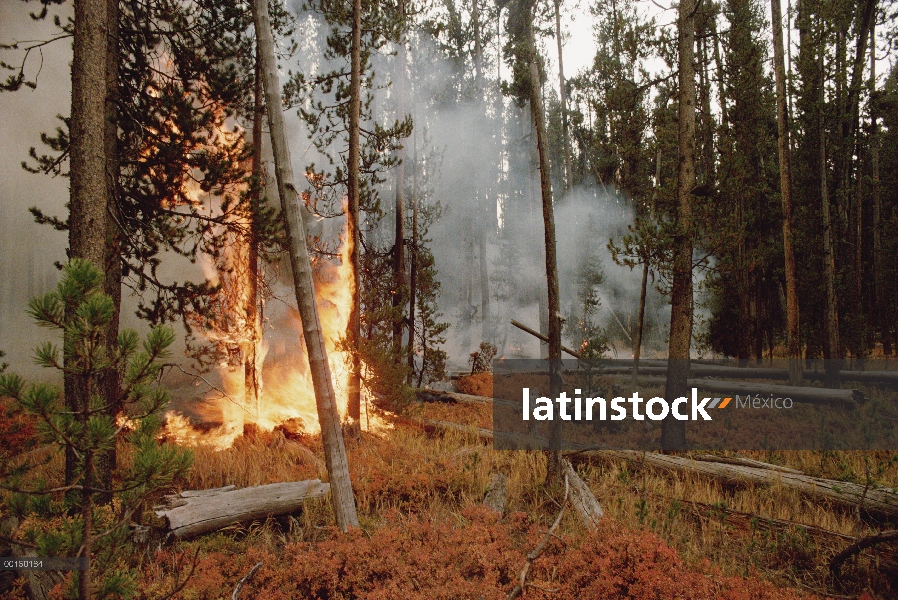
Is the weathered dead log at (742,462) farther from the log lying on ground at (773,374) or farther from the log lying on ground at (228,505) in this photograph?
the log lying on ground at (773,374)

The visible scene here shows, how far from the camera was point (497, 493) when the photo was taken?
20.2ft

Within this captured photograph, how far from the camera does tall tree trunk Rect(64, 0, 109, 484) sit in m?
4.61

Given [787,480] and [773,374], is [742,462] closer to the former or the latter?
[787,480]

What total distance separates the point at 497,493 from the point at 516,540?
1175 mm

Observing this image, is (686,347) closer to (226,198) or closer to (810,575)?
(810,575)

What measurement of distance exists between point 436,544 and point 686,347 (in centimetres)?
568

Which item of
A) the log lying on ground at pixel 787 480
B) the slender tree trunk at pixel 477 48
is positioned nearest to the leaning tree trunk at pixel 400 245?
the log lying on ground at pixel 787 480

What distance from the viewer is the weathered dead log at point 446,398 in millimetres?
13742

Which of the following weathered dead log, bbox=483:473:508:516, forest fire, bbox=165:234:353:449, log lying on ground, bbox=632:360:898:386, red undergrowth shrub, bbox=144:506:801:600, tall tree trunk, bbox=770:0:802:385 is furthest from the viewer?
log lying on ground, bbox=632:360:898:386

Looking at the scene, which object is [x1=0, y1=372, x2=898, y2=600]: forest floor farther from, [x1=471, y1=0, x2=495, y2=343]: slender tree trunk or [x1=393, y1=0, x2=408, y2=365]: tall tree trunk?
[x1=471, y1=0, x2=495, y2=343]: slender tree trunk

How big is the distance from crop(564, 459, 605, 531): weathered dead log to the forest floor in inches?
7.4

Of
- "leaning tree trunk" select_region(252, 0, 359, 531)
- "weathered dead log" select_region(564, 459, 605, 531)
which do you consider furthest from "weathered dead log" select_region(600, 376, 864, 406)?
"leaning tree trunk" select_region(252, 0, 359, 531)

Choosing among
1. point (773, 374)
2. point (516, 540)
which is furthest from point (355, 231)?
point (773, 374)

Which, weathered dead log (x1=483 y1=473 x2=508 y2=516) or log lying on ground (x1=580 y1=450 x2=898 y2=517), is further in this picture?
weathered dead log (x1=483 y1=473 x2=508 y2=516)
